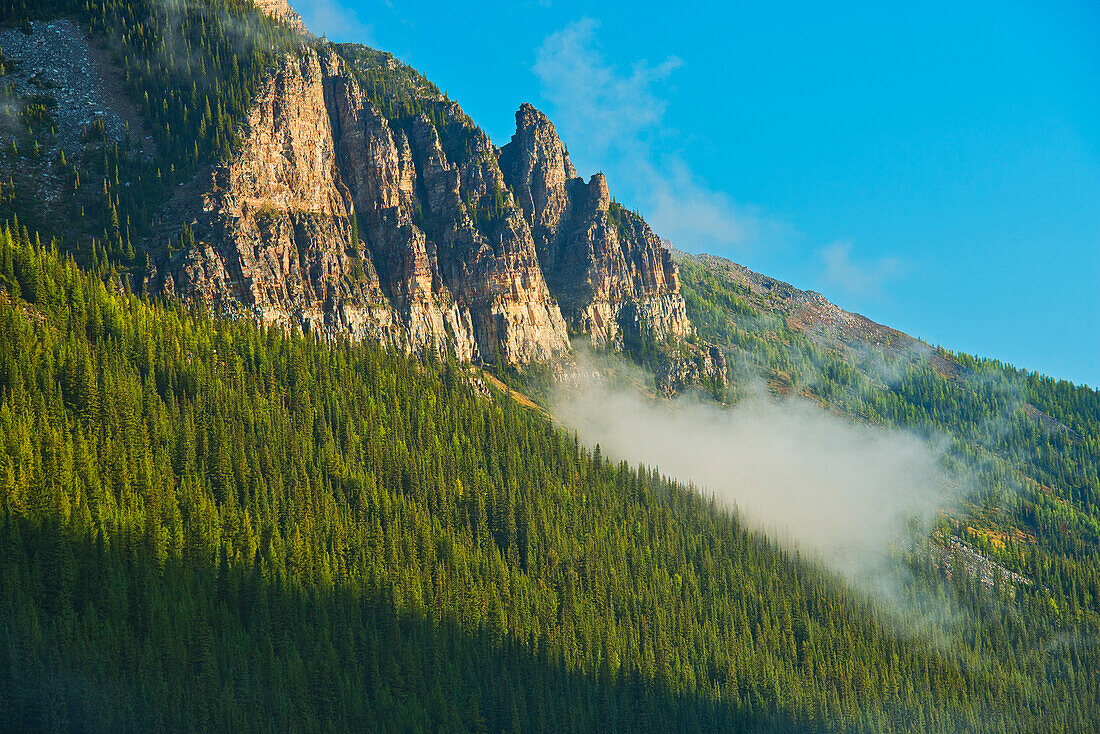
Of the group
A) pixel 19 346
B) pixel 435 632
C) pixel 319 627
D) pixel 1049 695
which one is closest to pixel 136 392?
pixel 19 346

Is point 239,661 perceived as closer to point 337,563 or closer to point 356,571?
point 337,563

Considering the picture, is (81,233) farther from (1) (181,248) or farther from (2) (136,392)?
(2) (136,392)

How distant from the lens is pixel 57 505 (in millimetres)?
107875

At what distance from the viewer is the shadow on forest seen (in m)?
90.6

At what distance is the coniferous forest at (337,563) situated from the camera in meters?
102

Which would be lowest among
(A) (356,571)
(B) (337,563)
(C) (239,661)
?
(C) (239,661)

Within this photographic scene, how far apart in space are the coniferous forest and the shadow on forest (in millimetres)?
339

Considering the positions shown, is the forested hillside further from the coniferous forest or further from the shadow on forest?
the coniferous forest

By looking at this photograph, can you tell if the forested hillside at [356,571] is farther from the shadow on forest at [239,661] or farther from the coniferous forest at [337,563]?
the coniferous forest at [337,563]

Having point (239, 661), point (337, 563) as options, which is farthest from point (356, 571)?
point (239, 661)

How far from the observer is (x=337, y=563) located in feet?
423

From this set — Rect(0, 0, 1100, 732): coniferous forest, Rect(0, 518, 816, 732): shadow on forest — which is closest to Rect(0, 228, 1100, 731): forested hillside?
Rect(0, 518, 816, 732): shadow on forest

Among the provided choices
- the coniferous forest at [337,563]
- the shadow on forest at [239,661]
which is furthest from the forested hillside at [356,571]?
the coniferous forest at [337,563]

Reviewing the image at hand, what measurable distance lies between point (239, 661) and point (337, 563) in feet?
85.8
